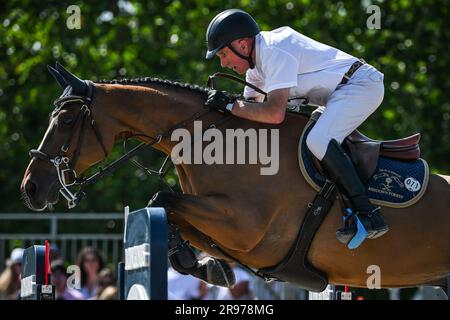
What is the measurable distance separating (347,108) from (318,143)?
337mm

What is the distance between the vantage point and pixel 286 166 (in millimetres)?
6227

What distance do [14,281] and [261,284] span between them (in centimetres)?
295

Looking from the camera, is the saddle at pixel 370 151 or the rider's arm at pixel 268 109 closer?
the rider's arm at pixel 268 109

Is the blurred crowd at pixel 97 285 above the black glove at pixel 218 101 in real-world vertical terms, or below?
below

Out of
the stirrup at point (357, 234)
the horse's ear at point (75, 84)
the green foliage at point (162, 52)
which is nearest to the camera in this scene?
the stirrup at point (357, 234)

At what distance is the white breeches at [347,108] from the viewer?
20.1ft

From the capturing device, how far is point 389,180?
6.32m

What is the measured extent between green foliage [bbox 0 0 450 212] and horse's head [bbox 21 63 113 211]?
8.64 meters

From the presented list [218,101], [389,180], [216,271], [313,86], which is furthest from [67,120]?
[389,180]

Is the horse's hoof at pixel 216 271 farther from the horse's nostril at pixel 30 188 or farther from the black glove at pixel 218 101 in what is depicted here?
the horse's nostril at pixel 30 188

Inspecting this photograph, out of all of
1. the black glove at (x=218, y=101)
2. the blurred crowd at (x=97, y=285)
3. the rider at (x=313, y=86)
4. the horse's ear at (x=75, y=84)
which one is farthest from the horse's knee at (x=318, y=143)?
the blurred crowd at (x=97, y=285)

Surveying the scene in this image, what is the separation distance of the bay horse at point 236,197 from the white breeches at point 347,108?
23 centimetres

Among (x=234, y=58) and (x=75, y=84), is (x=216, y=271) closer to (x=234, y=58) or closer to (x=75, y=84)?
(x=234, y=58)

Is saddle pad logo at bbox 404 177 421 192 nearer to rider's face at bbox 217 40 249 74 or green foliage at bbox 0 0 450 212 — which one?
rider's face at bbox 217 40 249 74
